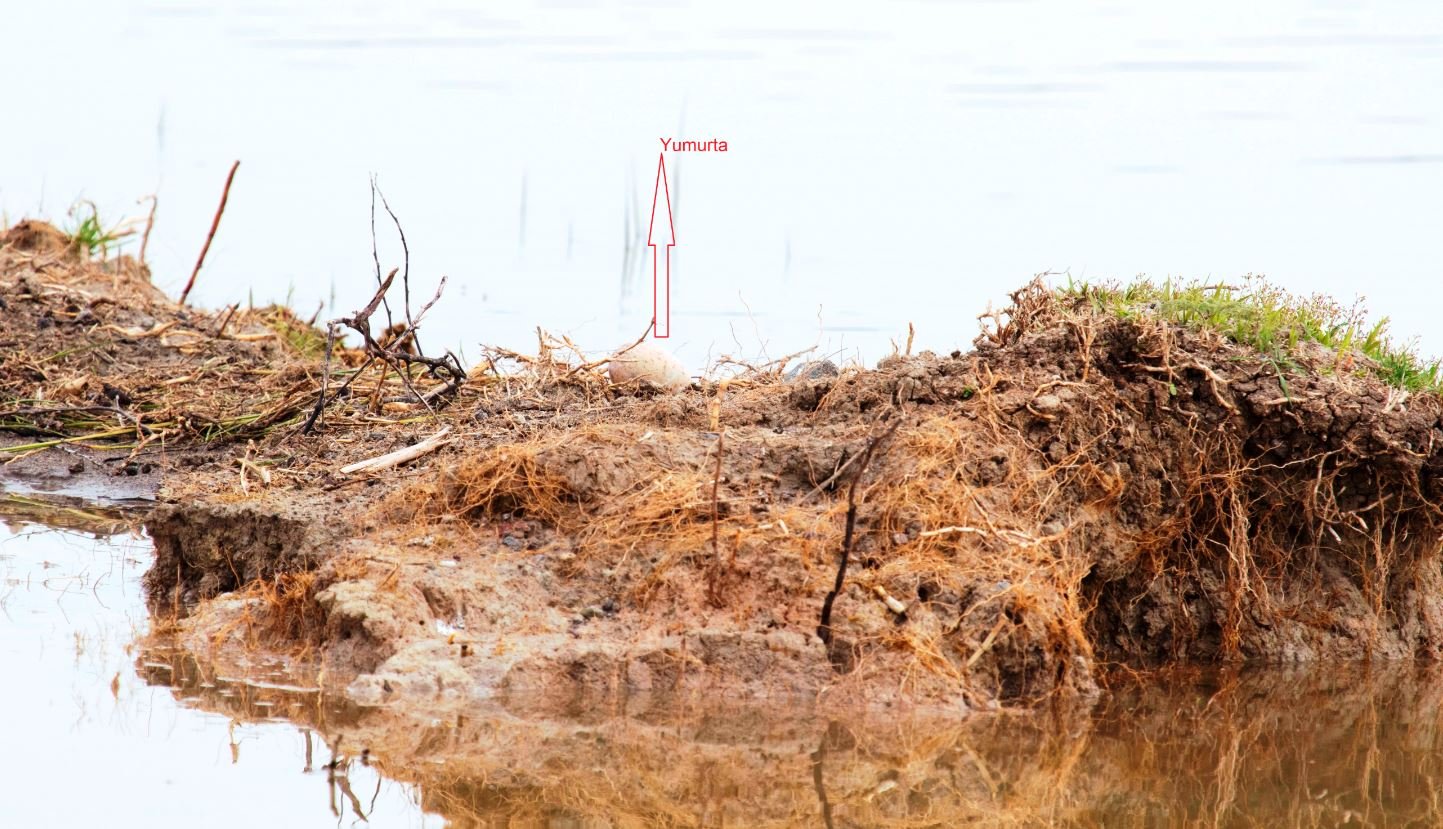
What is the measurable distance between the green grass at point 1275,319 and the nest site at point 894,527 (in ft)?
0.06

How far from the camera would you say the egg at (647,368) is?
827cm

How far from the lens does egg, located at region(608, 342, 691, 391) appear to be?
8273 millimetres

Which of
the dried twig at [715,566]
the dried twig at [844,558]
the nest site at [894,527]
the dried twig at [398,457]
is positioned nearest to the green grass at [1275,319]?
the nest site at [894,527]

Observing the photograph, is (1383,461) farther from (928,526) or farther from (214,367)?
(214,367)

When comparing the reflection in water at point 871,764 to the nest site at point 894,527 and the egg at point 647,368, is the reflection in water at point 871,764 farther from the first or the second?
the egg at point 647,368

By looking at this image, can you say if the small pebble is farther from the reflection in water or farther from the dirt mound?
the reflection in water

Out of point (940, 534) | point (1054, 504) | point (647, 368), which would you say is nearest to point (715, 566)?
point (940, 534)

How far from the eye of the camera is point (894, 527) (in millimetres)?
6254

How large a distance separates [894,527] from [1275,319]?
73.1 inches

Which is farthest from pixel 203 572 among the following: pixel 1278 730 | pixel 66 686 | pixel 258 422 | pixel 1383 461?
pixel 1383 461

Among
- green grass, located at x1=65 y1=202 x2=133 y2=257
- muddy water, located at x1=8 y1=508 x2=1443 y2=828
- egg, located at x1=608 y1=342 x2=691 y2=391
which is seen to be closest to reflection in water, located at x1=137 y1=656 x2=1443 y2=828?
muddy water, located at x1=8 y1=508 x2=1443 y2=828

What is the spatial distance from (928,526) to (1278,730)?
140 centimetres

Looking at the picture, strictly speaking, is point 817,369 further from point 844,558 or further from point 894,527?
point 844,558

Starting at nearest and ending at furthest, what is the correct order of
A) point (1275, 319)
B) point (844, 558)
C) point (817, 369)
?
point (844, 558) < point (1275, 319) < point (817, 369)
